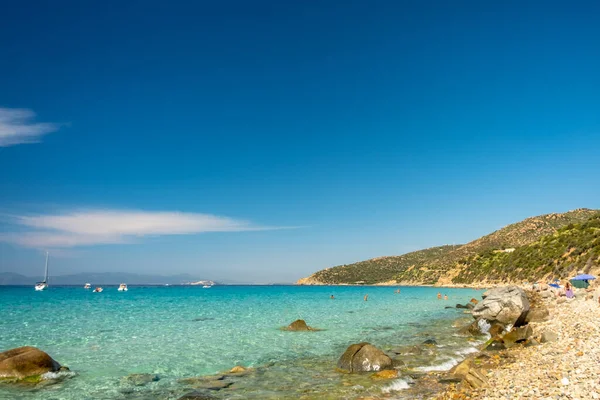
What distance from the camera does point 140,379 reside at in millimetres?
15383

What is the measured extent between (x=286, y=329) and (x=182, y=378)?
14.6 meters

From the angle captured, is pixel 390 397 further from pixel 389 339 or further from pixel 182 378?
pixel 389 339

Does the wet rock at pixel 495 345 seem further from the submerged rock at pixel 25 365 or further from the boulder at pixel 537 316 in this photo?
the submerged rock at pixel 25 365

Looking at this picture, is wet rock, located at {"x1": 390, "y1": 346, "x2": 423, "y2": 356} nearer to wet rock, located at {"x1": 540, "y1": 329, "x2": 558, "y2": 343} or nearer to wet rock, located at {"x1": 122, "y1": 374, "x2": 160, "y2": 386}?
wet rock, located at {"x1": 540, "y1": 329, "x2": 558, "y2": 343}

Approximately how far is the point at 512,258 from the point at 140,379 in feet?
310

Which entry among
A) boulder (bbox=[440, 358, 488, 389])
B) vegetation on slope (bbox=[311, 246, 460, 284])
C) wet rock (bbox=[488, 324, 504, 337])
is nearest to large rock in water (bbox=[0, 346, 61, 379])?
boulder (bbox=[440, 358, 488, 389])

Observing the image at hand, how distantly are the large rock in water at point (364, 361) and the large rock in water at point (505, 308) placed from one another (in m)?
15.1

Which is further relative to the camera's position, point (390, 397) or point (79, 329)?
point (79, 329)

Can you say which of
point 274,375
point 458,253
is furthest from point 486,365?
point 458,253

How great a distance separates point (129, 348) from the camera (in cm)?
2239

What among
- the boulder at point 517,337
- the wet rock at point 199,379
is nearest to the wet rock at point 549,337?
the boulder at point 517,337

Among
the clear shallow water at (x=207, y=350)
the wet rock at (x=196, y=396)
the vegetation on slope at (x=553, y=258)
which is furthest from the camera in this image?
the vegetation on slope at (x=553, y=258)

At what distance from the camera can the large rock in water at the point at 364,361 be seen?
1581cm

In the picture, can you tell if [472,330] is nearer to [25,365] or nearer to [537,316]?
[537,316]
